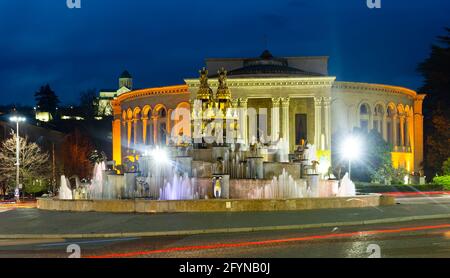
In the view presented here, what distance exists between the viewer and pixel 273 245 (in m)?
13.9

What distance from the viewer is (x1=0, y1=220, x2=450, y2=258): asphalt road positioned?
1257cm

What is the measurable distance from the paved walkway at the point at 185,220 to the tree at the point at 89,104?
120m

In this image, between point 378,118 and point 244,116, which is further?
point 378,118

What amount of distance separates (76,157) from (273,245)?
73421 millimetres

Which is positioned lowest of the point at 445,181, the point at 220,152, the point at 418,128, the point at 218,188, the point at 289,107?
the point at 445,181

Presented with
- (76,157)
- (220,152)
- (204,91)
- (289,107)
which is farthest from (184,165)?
(76,157)

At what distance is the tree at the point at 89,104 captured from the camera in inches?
5571

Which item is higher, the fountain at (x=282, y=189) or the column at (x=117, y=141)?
the column at (x=117, y=141)

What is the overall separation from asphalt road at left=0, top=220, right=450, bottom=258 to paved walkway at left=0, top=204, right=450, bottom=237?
0.99 meters

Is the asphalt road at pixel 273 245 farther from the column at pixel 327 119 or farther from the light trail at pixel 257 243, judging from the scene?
the column at pixel 327 119

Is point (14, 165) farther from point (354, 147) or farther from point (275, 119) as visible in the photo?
point (354, 147)

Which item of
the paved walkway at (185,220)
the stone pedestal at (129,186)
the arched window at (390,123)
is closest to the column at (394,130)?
the arched window at (390,123)

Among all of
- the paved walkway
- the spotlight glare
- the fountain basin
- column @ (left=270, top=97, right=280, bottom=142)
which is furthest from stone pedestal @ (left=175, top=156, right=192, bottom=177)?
column @ (left=270, top=97, right=280, bottom=142)

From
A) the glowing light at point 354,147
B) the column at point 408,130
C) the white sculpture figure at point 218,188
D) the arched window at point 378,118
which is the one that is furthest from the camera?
the column at point 408,130
